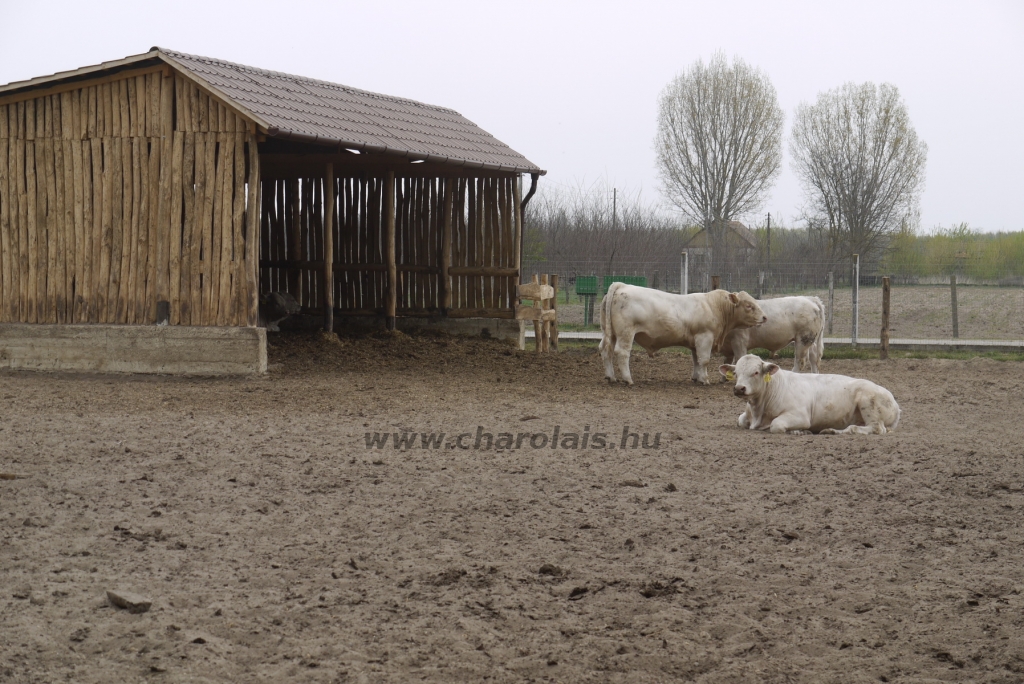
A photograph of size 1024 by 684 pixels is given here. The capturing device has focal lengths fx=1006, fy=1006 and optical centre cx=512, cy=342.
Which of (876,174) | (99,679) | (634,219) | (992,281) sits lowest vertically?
(99,679)

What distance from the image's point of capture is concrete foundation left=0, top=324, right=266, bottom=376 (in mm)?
11297

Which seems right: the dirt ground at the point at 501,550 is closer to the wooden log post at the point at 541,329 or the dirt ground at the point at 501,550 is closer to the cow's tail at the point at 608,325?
the cow's tail at the point at 608,325

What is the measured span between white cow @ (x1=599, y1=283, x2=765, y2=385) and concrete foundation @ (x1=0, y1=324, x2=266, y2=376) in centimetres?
404

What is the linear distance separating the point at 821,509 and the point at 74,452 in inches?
199

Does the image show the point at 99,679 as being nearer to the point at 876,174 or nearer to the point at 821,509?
the point at 821,509

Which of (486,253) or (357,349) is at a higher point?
(486,253)

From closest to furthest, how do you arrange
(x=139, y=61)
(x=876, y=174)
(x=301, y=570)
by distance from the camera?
(x=301, y=570), (x=139, y=61), (x=876, y=174)

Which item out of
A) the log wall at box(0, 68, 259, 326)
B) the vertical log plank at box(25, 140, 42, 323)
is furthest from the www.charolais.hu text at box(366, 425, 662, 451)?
the vertical log plank at box(25, 140, 42, 323)

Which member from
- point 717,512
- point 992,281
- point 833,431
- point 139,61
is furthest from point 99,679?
point 992,281

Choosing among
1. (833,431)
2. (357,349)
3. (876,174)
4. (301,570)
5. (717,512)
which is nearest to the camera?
(301,570)

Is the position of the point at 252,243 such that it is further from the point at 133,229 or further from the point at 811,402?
the point at 811,402

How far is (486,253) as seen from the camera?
16.1m

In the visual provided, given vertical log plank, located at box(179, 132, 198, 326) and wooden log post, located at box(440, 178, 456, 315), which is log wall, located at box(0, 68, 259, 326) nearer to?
vertical log plank, located at box(179, 132, 198, 326)

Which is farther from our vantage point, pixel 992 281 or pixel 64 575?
pixel 992 281
